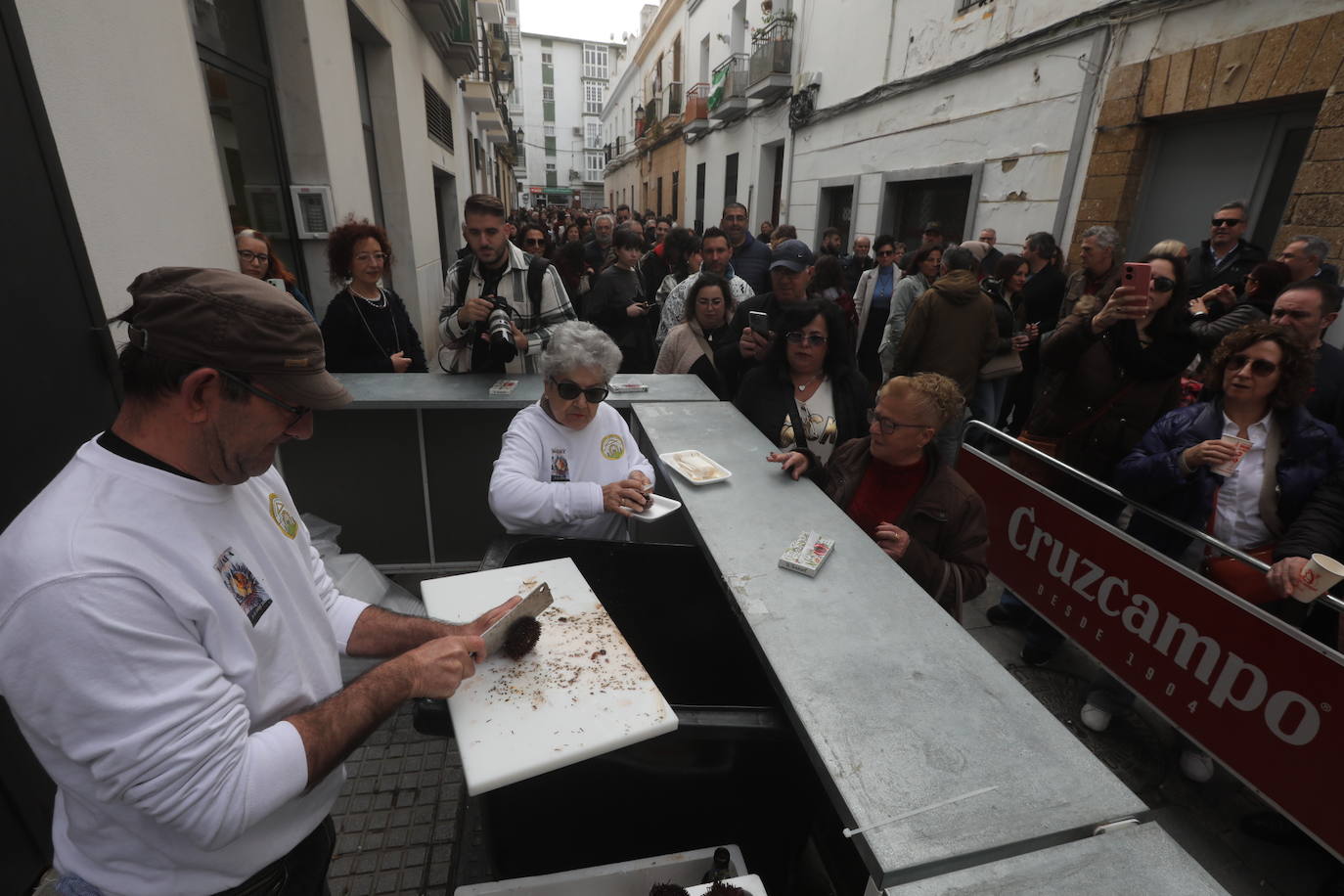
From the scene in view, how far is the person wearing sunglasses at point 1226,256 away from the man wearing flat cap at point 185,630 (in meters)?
5.63

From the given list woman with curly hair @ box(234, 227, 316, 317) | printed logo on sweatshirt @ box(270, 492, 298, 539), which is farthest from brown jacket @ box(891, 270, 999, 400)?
printed logo on sweatshirt @ box(270, 492, 298, 539)

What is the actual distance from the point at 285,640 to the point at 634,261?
5.26m

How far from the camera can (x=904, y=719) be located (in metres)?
1.26

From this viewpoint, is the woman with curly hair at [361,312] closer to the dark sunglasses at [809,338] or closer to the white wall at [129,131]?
the white wall at [129,131]

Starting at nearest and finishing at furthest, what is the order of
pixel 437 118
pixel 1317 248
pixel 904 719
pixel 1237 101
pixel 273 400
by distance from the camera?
pixel 273 400 → pixel 904 719 → pixel 1317 248 → pixel 1237 101 → pixel 437 118

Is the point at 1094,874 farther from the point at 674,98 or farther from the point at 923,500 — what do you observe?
the point at 674,98

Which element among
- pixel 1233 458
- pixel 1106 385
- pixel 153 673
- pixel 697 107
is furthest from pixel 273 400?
pixel 697 107

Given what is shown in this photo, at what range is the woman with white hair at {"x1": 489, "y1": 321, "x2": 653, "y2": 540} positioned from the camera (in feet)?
7.52

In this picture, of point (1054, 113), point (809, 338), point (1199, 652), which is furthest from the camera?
point (1054, 113)

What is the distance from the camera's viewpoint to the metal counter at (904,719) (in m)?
1.04

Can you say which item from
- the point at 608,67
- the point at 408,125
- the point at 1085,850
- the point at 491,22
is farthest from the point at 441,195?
the point at 608,67

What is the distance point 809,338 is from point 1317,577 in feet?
6.99

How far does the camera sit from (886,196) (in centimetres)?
990

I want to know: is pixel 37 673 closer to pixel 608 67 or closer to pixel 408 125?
pixel 408 125
